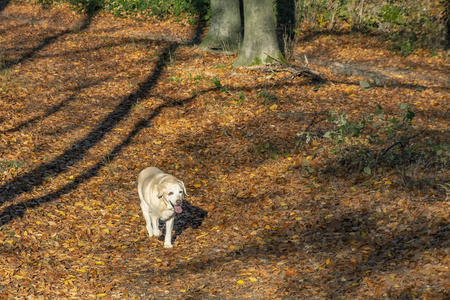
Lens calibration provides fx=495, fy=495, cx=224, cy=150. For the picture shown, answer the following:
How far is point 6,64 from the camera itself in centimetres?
1483

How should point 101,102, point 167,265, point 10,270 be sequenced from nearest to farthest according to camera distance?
point 10,270 → point 167,265 → point 101,102

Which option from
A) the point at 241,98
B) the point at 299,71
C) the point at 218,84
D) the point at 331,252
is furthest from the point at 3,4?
the point at 331,252

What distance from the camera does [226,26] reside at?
16594mm

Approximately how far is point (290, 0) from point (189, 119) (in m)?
10.6

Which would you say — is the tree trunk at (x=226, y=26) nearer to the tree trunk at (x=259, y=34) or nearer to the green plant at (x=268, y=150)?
the tree trunk at (x=259, y=34)

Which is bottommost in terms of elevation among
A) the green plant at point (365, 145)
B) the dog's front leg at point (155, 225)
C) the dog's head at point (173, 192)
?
the dog's front leg at point (155, 225)

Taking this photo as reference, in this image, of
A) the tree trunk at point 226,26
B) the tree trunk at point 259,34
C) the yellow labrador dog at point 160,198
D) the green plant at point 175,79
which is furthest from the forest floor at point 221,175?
the tree trunk at point 226,26

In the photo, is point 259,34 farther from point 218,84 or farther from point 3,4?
point 3,4

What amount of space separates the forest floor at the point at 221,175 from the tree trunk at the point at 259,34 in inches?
24.4

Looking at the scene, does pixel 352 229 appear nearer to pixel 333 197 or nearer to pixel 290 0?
pixel 333 197

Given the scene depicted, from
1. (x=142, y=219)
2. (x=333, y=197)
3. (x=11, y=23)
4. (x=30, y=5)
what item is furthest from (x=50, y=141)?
(x=30, y=5)

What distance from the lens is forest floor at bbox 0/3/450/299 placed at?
6.66 m

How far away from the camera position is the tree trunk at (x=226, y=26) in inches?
653

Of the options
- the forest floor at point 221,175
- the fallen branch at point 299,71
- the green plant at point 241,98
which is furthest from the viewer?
the fallen branch at point 299,71
